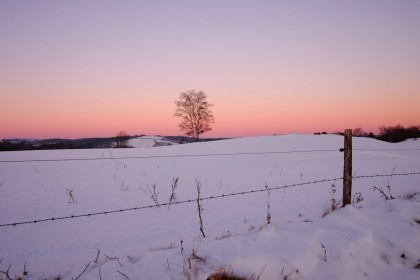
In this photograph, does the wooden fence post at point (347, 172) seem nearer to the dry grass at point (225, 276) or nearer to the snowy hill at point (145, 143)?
the dry grass at point (225, 276)

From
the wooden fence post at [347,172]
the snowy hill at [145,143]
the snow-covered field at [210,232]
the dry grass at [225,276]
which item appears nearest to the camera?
the dry grass at [225,276]

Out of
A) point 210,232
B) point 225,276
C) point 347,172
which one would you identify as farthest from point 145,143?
point 225,276

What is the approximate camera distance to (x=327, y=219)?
4.68 meters

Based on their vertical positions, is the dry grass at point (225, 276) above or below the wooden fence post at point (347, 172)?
below

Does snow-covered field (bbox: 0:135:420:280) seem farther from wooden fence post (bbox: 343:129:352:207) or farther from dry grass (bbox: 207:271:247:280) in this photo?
wooden fence post (bbox: 343:129:352:207)

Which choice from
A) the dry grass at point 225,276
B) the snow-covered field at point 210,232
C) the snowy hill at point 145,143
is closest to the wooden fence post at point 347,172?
the snow-covered field at point 210,232

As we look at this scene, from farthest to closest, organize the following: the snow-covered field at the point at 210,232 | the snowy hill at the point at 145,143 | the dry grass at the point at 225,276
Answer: the snowy hill at the point at 145,143 < the snow-covered field at the point at 210,232 < the dry grass at the point at 225,276

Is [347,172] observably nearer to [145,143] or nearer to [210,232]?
[210,232]

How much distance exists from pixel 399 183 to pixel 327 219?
6.74 m

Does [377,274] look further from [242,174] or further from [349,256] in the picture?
[242,174]

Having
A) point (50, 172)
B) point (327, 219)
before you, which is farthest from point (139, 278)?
point (50, 172)

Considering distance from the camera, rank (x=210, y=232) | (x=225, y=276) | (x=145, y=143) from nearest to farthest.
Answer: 1. (x=225, y=276)
2. (x=210, y=232)
3. (x=145, y=143)

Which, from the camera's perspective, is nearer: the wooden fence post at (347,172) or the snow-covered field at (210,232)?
the snow-covered field at (210,232)

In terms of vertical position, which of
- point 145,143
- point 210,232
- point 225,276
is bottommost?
point 210,232
